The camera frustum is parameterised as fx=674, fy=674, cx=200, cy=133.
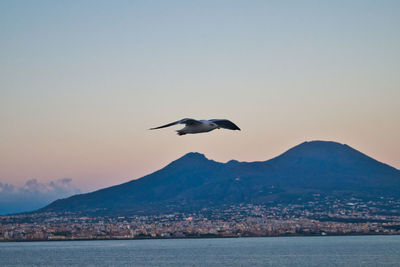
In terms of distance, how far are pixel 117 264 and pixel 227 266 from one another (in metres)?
26.3

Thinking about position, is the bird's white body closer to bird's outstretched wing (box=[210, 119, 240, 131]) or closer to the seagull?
the seagull

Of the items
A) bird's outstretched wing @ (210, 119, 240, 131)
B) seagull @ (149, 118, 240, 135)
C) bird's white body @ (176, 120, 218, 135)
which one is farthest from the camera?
bird's outstretched wing @ (210, 119, 240, 131)

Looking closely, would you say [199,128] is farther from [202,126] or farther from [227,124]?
[227,124]

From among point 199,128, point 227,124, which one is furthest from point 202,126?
point 227,124

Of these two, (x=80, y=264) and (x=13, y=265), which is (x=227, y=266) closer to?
(x=80, y=264)

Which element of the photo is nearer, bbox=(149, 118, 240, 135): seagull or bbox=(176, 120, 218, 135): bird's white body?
bbox=(149, 118, 240, 135): seagull

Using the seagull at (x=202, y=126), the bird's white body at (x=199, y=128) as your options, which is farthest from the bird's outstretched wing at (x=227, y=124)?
the bird's white body at (x=199, y=128)

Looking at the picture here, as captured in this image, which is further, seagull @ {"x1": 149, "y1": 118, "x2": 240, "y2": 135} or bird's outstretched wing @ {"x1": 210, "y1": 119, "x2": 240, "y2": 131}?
bird's outstretched wing @ {"x1": 210, "y1": 119, "x2": 240, "y2": 131}

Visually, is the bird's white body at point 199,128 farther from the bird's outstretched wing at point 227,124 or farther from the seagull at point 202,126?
the bird's outstretched wing at point 227,124

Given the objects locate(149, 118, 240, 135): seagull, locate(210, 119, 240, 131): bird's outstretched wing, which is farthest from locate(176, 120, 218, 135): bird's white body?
locate(210, 119, 240, 131): bird's outstretched wing

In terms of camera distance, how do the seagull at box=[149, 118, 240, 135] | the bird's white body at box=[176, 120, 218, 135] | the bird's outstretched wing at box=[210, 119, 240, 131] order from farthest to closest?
the bird's outstretched wing at box=[210, 119, 240, 131], the bird's white body at box=[176, 120, 218, 135], the seagull at box=[149, 118, 240, 135]

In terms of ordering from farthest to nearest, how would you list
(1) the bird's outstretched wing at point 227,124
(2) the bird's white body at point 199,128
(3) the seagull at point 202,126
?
(1) the bird's outstretched wing at point 227,124 → (2) the bird's white body at point 199,128 → (3) the seagull at point 202,126

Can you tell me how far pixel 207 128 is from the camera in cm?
2817

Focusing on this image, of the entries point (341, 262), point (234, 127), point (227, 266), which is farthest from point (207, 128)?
point (341, 262)
